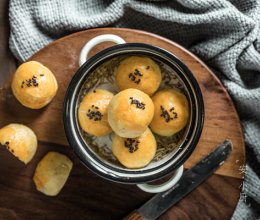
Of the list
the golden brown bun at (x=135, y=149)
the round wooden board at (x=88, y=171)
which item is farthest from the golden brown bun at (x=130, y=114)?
the round wooden board at (x=88, y=171)

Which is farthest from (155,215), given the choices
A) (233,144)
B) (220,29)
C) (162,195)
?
(220,29)

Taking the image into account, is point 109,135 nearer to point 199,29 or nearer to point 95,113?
point 95,113

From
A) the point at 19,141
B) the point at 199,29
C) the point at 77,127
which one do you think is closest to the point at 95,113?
the point at 77,127

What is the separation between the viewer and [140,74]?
23.2 inches

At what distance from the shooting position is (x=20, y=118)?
672mm

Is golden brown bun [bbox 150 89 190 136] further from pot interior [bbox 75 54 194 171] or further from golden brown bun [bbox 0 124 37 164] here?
golden brown bun [bbox 0 124 37 164]

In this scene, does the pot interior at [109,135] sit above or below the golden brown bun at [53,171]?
above

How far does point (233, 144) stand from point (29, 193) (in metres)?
0.32

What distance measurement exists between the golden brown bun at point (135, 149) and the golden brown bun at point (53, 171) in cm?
11

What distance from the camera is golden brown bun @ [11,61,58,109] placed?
2.06 feet

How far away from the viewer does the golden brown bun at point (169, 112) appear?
0.58m

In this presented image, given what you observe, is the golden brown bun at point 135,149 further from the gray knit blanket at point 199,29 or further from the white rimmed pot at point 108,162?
the gray knit blanket at point 199,29

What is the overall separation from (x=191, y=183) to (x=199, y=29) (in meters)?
0.25

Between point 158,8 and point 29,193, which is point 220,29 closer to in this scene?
point 158,8
